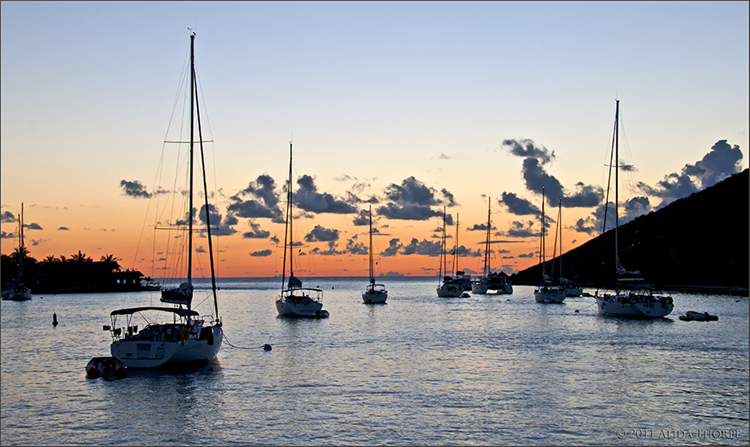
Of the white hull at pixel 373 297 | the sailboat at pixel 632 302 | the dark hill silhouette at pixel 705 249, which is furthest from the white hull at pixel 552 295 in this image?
the dark hill silhouette at pixel 705 249

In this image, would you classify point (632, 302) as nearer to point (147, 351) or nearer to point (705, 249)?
point (147, 351)

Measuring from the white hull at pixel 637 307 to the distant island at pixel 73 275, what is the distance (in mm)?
155144

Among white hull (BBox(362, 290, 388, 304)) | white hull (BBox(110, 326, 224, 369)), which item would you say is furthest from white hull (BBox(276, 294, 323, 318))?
white hull (BBox(110, 326, 224, 369))

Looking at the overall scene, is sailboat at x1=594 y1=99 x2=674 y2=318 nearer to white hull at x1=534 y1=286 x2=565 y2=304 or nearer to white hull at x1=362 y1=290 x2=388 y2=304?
white hull at x1=534 y1=286 x2=565 y2=304

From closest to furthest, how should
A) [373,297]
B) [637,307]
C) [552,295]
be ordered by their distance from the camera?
[637,307] → [373,297] → [552,295]

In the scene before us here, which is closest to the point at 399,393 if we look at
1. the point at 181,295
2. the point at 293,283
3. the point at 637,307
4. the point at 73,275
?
the point at 181,295

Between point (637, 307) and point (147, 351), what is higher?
point (637, 307)

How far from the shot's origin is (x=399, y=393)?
31.4 metres

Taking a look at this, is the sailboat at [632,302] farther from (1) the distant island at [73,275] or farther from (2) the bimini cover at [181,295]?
(1) the distant island at [73,275]

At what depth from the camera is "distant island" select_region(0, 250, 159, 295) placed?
174375 mm

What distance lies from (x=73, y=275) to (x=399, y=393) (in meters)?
172

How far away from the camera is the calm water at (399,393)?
955 inches

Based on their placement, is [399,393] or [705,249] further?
[705,249]

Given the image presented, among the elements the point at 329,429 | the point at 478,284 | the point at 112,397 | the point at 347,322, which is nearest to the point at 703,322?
the point at 347,322
